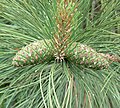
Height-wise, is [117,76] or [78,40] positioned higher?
[78,40]

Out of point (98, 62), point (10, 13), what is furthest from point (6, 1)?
point (98, 62)

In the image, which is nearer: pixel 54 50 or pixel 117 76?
pixel 54 50

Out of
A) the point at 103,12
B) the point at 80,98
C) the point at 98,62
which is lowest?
the point at 80,98

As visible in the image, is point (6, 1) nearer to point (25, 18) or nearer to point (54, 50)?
point (25, 18)

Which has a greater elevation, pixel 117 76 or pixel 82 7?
pixel 82 7

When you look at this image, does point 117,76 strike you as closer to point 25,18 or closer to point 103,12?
point 103,12

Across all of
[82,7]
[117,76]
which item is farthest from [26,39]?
[117,76]
